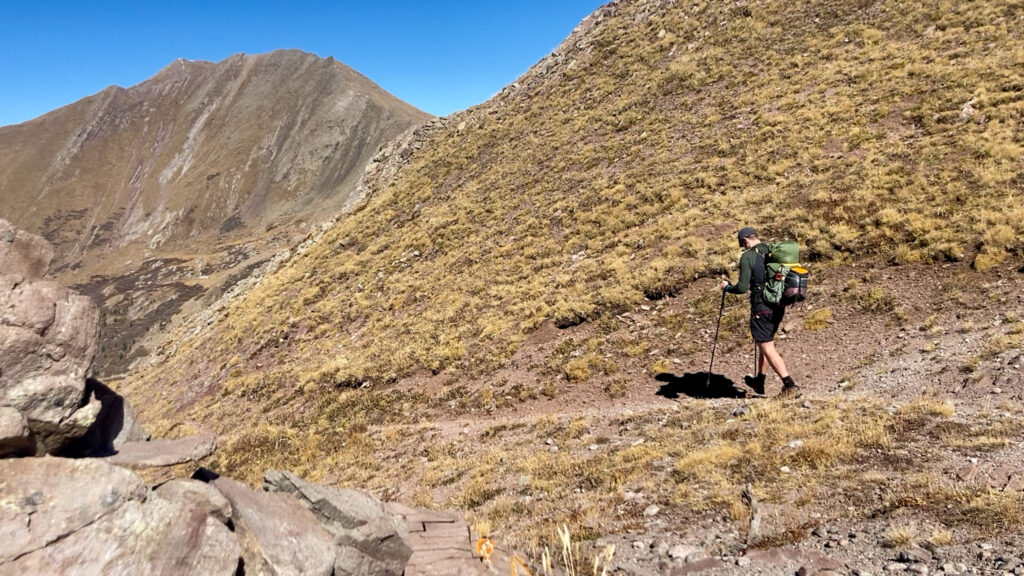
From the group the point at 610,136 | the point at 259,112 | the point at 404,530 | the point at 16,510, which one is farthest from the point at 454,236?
the point at 259,112

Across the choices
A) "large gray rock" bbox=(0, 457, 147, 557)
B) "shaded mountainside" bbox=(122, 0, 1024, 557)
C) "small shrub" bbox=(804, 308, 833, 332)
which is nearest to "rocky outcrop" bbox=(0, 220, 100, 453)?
"large gray rock" bbox=(0, 457, 147, 557)

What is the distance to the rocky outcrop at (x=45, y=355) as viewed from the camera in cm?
497

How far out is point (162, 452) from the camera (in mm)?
5621

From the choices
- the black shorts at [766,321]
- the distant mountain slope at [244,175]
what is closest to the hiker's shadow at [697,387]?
the black shorts at [766,321]

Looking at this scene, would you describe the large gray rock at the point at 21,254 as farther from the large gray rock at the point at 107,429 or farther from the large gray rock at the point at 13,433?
the large gray rock at the point at 13,433

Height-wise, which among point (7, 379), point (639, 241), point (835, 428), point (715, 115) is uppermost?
point (715, 115)

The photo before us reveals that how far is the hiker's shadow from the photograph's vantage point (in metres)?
11.1

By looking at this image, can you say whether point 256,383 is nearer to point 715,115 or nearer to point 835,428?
point 835,428

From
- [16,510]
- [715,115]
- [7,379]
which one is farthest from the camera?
[715,115]

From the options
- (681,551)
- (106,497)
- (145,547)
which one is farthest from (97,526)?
(681,551)

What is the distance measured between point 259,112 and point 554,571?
709 feet

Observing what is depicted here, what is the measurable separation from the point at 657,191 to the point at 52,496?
22523 mm

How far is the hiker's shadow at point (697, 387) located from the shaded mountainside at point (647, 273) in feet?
1.41

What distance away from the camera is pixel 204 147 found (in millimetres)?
190375
